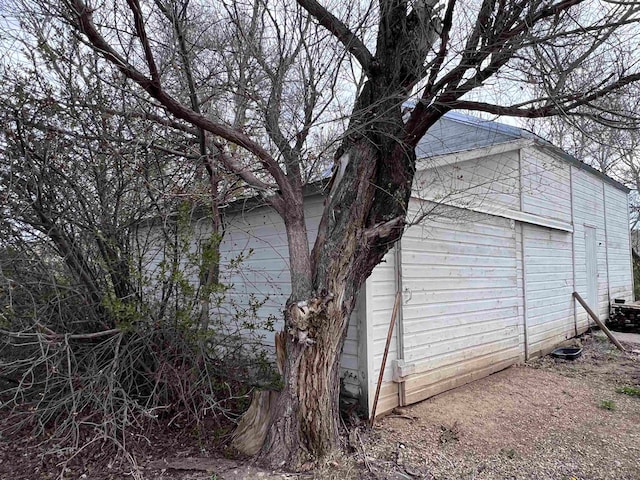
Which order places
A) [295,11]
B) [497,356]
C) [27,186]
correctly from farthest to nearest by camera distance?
[497,356] → [295,11] → [27,186]

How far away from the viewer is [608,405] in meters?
4.86

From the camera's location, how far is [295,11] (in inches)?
166

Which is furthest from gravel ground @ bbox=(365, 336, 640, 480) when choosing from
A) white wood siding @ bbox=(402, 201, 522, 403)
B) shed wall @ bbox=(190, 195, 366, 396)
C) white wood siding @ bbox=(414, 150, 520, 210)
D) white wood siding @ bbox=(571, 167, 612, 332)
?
white wood siding @ bbox=(571, 167, 612, 332)

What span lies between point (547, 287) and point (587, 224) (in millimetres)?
3275

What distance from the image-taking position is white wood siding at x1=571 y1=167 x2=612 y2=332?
9398 mm

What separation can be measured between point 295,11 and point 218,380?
3.84 meters

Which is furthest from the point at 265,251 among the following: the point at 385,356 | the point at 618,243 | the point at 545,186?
the point at 618,243

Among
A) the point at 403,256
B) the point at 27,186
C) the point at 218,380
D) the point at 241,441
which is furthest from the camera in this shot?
the point at 403,256

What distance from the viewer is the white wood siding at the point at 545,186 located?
7.60 m

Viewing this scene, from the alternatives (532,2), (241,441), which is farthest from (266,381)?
(532,2)

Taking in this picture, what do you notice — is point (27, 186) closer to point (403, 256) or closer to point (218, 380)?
point (218, 380)

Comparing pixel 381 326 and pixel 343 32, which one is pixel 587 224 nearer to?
pixel 381 326

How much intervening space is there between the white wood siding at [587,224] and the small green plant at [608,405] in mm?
4578

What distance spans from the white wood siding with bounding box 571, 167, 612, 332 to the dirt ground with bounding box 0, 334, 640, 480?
441cm
